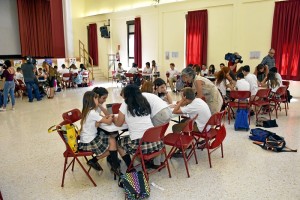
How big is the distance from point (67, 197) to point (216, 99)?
8.29 ft

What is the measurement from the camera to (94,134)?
10.0ft

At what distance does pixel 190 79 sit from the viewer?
13.6 feet

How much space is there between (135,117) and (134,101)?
0.18 m

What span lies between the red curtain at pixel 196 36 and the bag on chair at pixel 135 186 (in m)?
7.61

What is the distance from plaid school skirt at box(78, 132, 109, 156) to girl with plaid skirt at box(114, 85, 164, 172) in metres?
0.25

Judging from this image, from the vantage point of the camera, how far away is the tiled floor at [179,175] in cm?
292

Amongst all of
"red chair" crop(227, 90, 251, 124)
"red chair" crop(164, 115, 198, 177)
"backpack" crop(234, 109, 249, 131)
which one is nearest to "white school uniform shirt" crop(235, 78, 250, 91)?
"red chair" crop(227, 90, 251, 124)

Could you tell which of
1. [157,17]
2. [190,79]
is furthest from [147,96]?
[157,17]

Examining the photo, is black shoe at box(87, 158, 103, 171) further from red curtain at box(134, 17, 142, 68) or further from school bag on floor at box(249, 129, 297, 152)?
red curtain at box(134, 17, 142, 68)

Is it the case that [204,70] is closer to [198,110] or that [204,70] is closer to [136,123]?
[198,110]

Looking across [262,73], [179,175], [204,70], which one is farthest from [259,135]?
[204,70]

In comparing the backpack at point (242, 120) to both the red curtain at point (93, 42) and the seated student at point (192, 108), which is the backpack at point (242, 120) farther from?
the red curtain at point (93, 42)

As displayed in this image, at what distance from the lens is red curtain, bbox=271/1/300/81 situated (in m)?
7.70

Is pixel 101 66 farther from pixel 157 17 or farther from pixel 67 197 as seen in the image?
pixel 67 197
